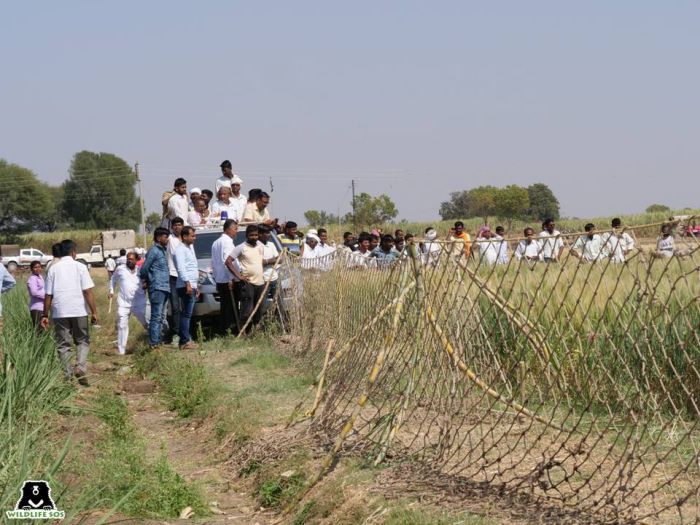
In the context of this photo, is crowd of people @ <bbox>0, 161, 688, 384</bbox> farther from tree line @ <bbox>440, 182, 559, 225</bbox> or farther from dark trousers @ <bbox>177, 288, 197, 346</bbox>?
tree line @ <bbox>440, 182, 559, 225</bbox>

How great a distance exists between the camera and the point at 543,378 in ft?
23.9

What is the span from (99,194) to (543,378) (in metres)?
87.9

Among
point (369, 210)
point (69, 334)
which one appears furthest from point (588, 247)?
point (369, 210)

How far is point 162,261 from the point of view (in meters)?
12.9

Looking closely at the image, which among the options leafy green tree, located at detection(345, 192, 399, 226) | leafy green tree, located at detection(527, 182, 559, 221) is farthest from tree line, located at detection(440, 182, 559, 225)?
leafy green tree, located at detection(345, 192, 399, 226)

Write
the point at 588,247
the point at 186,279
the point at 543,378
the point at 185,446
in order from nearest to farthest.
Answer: the point at 588,247
the point at 543,378
the point at 185,446
the point at 186,279

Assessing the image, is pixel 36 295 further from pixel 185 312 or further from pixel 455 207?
pixel 455 207

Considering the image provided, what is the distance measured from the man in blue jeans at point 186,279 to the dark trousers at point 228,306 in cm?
47

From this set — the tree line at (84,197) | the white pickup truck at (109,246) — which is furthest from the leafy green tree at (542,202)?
the tree line at (84,197)

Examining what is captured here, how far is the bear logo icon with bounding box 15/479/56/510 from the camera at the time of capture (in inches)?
204

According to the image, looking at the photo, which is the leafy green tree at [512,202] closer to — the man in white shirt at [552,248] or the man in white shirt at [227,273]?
the man in white shirt at [227,273]

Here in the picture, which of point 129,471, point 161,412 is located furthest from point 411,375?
point 161,412

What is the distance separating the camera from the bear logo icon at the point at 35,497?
17.0 ft

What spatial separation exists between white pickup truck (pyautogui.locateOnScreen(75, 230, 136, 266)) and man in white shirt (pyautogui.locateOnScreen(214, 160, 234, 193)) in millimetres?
44753
